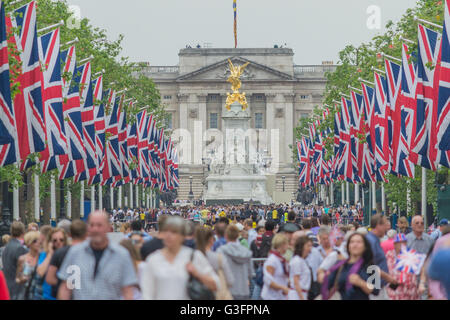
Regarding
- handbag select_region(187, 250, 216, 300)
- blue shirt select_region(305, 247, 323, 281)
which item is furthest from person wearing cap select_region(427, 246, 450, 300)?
blue shirt select_region(305, 247, 323, 281)

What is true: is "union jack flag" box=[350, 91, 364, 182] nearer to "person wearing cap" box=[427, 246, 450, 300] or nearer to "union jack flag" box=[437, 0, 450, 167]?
"union jack flag" box=[437, 0, 450, 167]

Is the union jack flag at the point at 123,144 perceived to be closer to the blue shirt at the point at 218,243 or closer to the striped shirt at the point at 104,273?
the blue shirt at the point at 218,243

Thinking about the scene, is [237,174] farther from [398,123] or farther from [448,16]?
[448,16]

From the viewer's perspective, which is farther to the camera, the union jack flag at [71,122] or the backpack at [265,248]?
the union jack flag at [71,122]

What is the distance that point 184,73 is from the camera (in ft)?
550

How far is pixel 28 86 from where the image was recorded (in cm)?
2967

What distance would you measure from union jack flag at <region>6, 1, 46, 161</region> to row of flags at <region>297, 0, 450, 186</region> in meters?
10.4

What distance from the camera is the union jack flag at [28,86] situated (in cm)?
2896

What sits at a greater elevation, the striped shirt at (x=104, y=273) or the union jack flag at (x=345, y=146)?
the union jack flag at (x=345, y=146)

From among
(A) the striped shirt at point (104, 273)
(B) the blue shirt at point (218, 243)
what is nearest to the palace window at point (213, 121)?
(B) the blue shirt at point (218, 243)

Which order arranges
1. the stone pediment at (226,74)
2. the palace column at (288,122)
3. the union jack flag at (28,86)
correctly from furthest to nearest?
the palace column at (288,122) < the stone pediment at (226,74) < the union jack flag at (28,86)

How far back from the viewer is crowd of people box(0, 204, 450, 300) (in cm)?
1106

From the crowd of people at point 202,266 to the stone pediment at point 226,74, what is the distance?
476 feet
